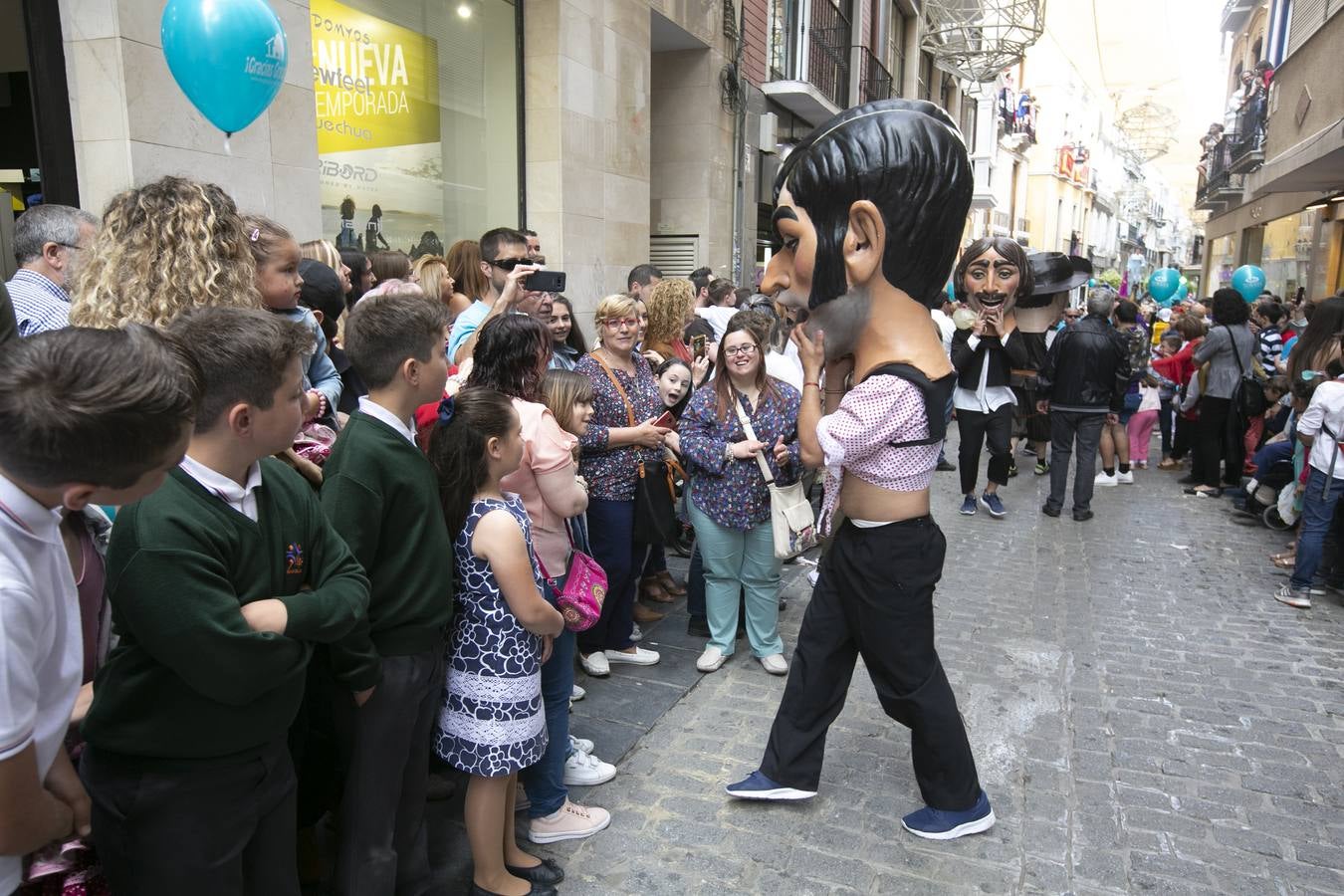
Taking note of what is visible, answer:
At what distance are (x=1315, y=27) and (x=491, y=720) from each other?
47.7ft

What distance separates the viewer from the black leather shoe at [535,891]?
2.60m

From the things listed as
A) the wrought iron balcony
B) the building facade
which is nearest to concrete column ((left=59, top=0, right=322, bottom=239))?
the building facade

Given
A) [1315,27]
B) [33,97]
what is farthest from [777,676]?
[1315,27]

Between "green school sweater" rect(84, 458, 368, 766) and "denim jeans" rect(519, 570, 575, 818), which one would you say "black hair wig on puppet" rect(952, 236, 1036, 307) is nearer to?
"denim jeans" rect(519, 570, 575, 818)

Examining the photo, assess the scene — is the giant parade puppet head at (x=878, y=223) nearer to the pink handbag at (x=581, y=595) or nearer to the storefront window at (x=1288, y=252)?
the pink handbag at (x=581, y=595)

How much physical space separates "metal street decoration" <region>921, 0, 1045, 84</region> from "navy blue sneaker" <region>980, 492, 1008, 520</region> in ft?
26.8

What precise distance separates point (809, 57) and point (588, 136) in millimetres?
8727

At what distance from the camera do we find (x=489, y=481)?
2.56m

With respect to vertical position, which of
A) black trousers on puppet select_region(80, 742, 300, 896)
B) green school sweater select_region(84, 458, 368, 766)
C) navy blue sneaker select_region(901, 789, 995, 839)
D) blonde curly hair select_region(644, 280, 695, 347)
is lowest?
navy blue sneaker select_region(901, 789, 995, 839)

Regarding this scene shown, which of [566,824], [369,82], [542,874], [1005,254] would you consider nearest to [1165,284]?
[1005,254]

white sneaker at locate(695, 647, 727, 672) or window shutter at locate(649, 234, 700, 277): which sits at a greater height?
window shutter at locate(649, 234, 700, 277)

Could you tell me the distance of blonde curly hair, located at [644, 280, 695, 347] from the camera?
5.49 meters

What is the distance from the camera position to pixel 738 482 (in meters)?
4.32

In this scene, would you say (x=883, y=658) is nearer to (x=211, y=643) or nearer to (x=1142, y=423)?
(x=211, y=643)
